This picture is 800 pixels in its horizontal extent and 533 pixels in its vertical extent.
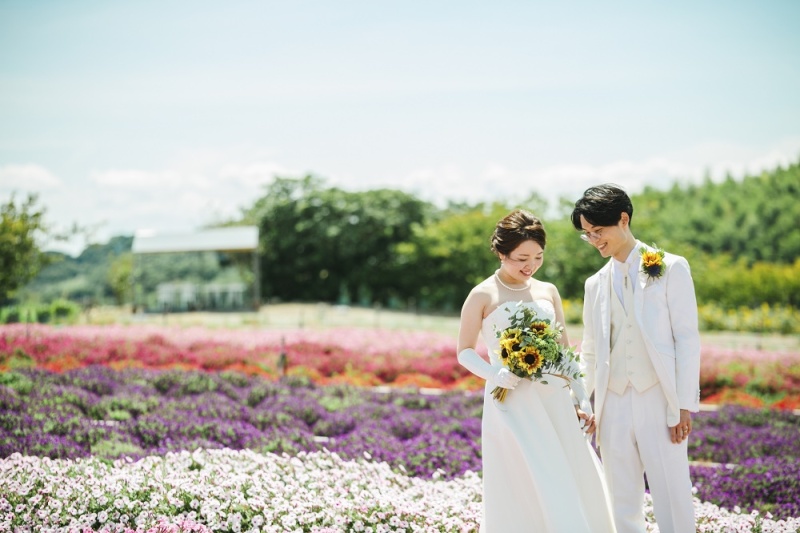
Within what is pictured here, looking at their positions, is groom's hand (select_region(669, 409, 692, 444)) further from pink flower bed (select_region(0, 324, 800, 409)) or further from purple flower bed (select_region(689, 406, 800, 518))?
pink flower bed (select_region(0, 324, 800, 409))

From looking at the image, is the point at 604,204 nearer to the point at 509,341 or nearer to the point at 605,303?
the point at 605,303

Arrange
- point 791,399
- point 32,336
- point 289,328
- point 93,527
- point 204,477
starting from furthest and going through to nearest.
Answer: point 289,328, point 32,336, point 791,399, point 204,477, point 93,527

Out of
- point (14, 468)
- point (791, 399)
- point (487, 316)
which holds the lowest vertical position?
point (791, 399)

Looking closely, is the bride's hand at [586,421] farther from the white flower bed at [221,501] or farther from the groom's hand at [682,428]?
the white flower bed at [221,501]

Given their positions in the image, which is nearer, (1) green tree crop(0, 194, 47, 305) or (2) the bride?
(2) the bride

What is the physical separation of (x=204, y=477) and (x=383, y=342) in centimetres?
842

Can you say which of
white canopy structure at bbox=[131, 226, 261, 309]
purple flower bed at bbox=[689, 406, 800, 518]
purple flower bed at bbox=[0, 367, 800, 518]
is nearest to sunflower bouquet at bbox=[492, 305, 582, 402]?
purple flower bed at bbox=[0, 367, 800, 518]

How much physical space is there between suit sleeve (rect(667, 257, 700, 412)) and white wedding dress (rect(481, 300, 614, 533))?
59 centimetres

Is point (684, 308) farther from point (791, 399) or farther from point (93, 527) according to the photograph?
point (791, 399)

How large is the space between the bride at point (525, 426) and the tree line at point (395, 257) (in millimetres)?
20312

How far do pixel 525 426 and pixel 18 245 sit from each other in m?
12.6

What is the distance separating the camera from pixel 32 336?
10828 mm

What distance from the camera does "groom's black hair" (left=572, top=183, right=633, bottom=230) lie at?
11.7ft

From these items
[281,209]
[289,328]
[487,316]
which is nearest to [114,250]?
[281,209]
